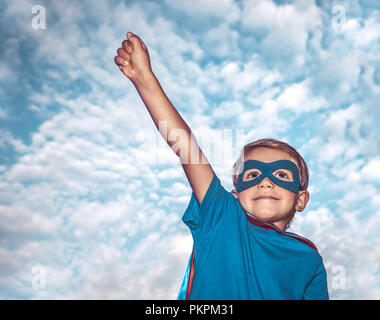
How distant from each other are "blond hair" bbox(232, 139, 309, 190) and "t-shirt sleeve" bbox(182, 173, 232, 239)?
2.45 ft

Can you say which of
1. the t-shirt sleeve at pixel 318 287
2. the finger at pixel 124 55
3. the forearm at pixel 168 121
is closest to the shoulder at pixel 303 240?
the t-shirt sleeve at pixel 318 287

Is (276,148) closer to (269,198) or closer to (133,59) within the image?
(269,198)

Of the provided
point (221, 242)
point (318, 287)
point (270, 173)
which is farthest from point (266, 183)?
point (318, 287)

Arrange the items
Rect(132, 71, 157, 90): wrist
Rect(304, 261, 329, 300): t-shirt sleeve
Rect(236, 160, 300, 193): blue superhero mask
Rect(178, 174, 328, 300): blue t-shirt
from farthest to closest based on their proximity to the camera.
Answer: Rect(236, 160, 300, 193): blue superhero mask
Rect(304, 261, 329, 300): t-shirt sleeve
Rect(132, 71, 157, 90): wrist
Rect(178, 174, 328, 300): blue t-shirt

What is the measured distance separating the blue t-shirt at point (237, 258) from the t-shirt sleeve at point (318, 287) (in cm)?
1

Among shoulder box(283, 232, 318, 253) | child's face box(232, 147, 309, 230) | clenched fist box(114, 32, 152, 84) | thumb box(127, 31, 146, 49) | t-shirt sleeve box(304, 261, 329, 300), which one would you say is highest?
thumb box(127, 31, 146, 49)

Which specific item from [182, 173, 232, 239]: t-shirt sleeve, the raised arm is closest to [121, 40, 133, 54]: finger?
the raised arm

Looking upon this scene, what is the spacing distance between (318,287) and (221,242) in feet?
3.23

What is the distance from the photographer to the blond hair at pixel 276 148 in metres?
3.14

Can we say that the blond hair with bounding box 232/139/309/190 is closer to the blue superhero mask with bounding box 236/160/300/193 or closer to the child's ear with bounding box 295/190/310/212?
the child's ear with bounding box 295/190/310/212

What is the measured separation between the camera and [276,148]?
3.12 meters

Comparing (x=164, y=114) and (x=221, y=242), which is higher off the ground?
(x=164, y=114)

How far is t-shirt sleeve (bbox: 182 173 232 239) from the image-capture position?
236 cm
